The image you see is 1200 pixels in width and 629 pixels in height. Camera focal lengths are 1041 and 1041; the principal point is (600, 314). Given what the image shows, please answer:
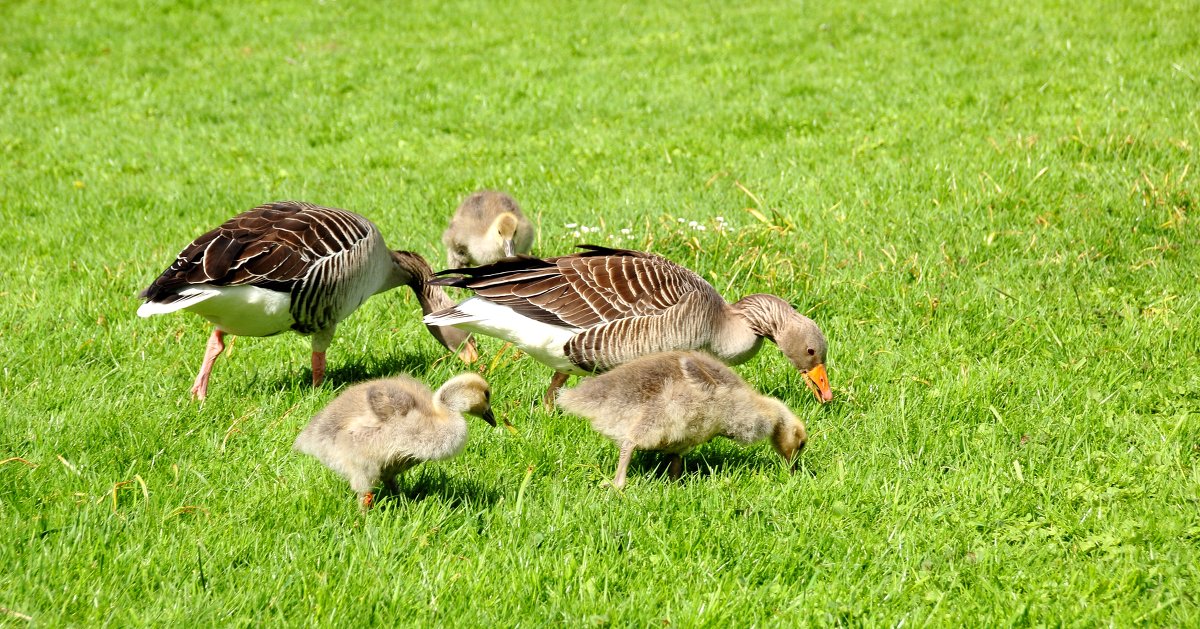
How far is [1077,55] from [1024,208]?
20.1 feet

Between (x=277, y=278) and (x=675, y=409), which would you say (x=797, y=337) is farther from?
(x=277, y=278)

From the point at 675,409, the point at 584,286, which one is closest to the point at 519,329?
the point at 584,286

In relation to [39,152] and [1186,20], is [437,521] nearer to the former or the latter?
[39,152]

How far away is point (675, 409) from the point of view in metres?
5.35

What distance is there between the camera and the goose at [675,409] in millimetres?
5359

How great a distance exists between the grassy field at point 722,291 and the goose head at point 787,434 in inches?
6.6

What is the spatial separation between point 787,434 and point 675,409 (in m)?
0.70

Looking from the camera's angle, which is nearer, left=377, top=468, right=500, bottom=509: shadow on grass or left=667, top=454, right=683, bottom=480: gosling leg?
left=377, top=468, right=500, bottom=509: shadow on grass

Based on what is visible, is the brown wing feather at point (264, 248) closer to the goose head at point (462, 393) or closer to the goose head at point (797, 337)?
the goose head at point (462, 393)

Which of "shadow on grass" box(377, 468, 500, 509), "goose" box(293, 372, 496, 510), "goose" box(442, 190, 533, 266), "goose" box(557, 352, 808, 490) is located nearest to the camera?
"goose" box(293, 372, 496, 510)

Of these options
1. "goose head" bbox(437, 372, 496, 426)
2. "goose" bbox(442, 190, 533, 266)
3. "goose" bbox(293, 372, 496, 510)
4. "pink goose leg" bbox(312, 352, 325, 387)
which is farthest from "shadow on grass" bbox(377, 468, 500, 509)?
"goose" bbox(442, 190, 533, 266)

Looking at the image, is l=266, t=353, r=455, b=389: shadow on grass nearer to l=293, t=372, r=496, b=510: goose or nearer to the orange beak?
l=293, t=372, r=496, b=510: goose

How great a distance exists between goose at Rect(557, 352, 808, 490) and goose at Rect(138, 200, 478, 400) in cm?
203

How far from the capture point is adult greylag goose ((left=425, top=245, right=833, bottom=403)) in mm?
6465
